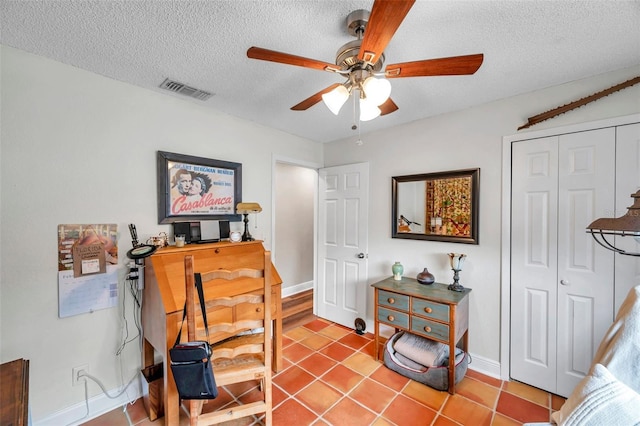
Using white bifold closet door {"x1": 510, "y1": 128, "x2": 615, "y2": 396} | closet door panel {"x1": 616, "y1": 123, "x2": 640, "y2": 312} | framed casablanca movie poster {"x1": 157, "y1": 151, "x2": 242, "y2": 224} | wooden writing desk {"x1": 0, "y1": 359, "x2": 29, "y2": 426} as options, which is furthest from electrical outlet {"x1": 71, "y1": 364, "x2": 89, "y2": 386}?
closet door panel {"x1": 616, "y1": 123, "x2": 640, "y2": 312}

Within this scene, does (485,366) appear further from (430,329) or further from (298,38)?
(298,38)

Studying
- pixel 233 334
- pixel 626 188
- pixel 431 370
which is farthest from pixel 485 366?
pixel 233 334

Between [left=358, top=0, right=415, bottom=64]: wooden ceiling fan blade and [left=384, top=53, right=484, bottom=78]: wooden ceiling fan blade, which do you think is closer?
[left=358, top=0, right=415, bottom=64]: wooden ceiling fan blade

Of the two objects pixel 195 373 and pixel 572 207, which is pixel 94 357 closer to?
pixel 195 373

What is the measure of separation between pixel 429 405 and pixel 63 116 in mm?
3247

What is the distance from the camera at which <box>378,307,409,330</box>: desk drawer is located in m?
2.30

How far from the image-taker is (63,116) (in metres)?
1.68

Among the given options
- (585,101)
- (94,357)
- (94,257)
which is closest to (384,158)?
(585,101)

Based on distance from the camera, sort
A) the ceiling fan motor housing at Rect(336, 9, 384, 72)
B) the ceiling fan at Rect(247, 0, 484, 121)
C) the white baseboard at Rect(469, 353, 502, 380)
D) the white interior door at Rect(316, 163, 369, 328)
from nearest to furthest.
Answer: the ceiling fan at Rect(247, 0, 484, 121) < the ceiling fan motor housing at Rect(336, 9, 384, 72) < the white baseboard at Rect(469, 353, 502, 380) < the white interior door at Rect(316, 163, 369, 328)

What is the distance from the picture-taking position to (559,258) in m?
1.94

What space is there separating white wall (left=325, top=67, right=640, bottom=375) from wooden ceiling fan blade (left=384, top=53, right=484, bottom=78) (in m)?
1.04

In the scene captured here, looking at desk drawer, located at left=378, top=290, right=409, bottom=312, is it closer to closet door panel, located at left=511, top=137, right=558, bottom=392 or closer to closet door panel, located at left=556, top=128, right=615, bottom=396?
closet door panel, located at left=511, top=137, right=558, bottom=392

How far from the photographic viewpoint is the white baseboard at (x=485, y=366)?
7.23 ft

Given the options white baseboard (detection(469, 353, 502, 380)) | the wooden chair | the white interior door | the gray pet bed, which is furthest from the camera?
the white interior door
